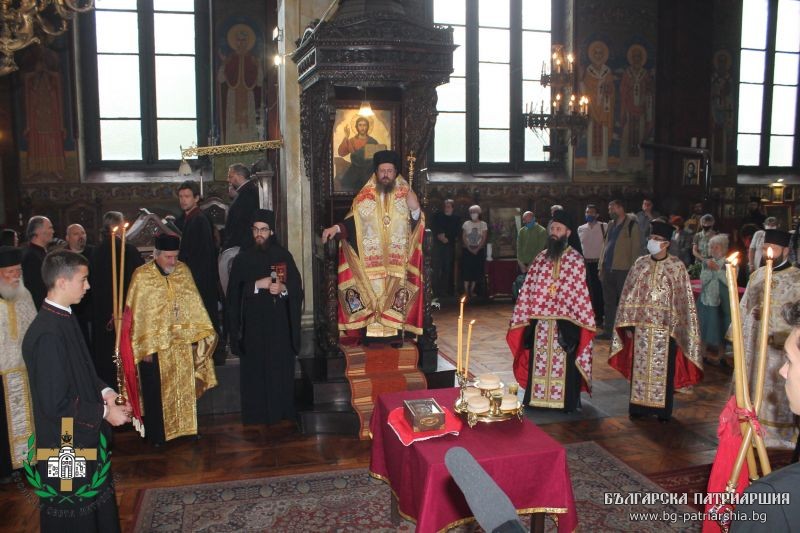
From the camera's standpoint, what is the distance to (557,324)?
6160 millimetres

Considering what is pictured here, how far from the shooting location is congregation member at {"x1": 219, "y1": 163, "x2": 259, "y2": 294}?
23.0ft

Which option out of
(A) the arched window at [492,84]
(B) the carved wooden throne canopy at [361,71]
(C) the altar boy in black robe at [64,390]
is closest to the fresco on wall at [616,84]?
(A) the arched window at [492,84]

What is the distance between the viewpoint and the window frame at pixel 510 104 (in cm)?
1377

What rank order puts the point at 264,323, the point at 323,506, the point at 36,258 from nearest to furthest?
the point at 323,506, the point at 36,258, the point at 264,323

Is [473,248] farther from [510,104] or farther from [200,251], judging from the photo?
[200,251]

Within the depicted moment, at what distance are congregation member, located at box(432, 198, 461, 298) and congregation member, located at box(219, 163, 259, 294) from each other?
5.73m

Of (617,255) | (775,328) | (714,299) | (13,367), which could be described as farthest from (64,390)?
(617,255)

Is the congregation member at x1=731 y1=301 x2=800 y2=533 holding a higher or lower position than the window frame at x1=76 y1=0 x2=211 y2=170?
lower

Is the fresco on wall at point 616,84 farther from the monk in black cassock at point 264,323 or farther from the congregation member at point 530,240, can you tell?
the monk in black cassock at point 264,323

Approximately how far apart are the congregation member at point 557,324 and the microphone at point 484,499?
497 cm

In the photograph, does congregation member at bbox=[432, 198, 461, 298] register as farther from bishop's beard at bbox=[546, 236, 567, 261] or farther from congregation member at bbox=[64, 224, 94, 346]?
congregation member at bbox=[64, 224, 94, 346]

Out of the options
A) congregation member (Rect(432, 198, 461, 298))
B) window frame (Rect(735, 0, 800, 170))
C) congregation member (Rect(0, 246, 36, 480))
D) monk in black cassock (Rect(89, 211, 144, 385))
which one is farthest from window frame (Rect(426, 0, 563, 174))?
congregation member (Rect(0, 246, 36, 480))

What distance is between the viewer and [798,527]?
1510 mm

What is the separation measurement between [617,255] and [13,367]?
23.8 feet
